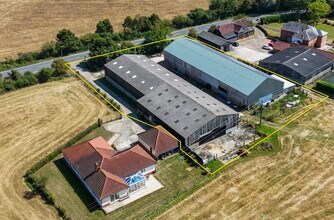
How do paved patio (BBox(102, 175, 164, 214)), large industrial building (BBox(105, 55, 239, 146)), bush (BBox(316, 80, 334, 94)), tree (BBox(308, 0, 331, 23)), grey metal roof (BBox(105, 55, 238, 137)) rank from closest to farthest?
1. paved patio (BBox(102, 175, 164, 214))
2. large industrial building (BBox(105, 55, 239, 146))
3. grey metal roof (BBox(105, 55, 238, 137))
4. bush (BBox(316, 80, 334, 94))
5. tree (BBox(308, 0, 331, 23))

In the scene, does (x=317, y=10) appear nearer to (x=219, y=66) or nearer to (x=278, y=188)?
(x=219, y=66)

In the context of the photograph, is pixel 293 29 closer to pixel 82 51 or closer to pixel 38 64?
pixel 82 51

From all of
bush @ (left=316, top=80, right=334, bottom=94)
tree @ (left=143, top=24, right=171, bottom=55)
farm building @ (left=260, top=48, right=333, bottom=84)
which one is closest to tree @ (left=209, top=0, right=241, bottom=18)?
tree @ (left=143, top=24, right=171, bottom=55)

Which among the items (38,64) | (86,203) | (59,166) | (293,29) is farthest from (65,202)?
(293,29)

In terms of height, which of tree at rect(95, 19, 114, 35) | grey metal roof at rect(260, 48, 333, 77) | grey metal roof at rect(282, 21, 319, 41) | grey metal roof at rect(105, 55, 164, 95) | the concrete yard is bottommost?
the concrete yard

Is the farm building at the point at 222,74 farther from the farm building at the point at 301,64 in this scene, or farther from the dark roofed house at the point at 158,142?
the dark roofed house at the point at 158,142

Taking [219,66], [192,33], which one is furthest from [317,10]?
[219,66]

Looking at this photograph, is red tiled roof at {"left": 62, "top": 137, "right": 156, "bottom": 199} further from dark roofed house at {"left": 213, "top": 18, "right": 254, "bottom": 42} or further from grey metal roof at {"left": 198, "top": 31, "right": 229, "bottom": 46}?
dark roofed house at {"left": 213, "top": 18, "right": 254, "bottom": 42}
